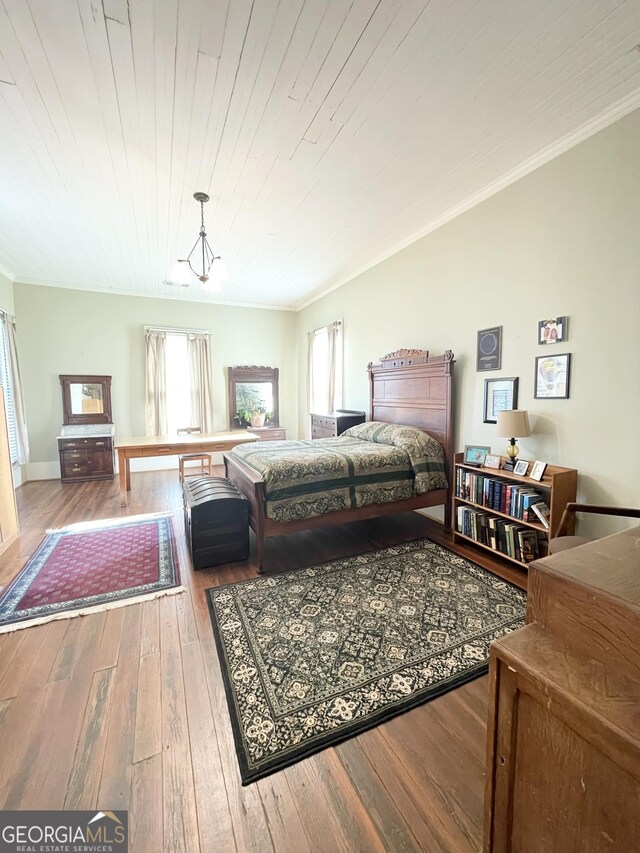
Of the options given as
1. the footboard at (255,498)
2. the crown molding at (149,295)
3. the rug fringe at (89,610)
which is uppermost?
the crown molding at (149,295)

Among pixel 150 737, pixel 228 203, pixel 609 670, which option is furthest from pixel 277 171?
pixel 150 737

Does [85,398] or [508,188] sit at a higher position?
[508,188]

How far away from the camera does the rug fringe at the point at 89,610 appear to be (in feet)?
6.63

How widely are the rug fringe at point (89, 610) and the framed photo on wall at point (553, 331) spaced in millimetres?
3141

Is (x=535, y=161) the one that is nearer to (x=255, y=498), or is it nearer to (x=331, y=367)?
(x=255, y=498)

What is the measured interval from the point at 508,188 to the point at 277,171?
183 centimetres

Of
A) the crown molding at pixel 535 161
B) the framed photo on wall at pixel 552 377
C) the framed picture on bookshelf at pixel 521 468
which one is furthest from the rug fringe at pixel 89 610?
the crown molding at pixel 535 161

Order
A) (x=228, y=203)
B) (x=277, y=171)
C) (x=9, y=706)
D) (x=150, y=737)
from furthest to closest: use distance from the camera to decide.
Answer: (x=228, y=203) < (x=277, y=171) < (x=9, y=706) < (x=150, y=737)

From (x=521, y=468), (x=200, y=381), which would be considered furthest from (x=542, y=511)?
(x=200, y=381)

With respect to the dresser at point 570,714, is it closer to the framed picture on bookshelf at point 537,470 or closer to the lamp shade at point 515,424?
the framed picture on bookshelf at point 537,470

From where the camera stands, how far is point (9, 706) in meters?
1.51

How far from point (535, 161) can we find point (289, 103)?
1833 mm

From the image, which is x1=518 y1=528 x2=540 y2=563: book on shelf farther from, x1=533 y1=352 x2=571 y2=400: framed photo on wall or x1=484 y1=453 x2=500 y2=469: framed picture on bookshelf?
x1=533 y1=352 x2=571 y2=400: framed photo on wall

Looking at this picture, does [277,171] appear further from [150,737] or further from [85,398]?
[85,398]
